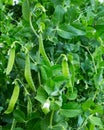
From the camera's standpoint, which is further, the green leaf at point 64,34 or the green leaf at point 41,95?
the green leaf at point 64,34

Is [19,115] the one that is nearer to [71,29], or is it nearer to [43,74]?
[43,74]

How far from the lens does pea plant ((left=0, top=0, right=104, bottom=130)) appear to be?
2.67 feet

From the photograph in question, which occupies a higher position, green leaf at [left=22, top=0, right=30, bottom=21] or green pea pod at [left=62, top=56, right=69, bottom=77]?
green leaf at [left=22, top=0, right=30, bottom=21]

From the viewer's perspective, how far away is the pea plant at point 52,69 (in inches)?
32.0

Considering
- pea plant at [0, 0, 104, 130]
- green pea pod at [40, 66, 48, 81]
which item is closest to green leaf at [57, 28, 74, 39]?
pea plant at [0, 0, 104, 130]

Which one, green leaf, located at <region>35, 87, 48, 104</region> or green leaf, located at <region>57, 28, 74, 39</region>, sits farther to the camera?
green leaf, located at <region>57, 28, 74, 39</region>

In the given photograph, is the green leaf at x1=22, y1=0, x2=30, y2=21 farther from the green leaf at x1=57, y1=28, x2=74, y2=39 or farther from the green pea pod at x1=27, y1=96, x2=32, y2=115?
the green pea pod at x1=27, y1=96, x2=32, y2=115

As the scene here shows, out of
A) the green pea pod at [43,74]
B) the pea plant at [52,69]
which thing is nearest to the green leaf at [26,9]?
the pea plant at [52,69]

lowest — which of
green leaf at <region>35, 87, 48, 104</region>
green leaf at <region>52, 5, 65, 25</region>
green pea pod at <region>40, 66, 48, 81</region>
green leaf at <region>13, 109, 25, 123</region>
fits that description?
green leaf at <region>13, 109, 25, 123</region>

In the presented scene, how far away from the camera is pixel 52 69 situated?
816 mm

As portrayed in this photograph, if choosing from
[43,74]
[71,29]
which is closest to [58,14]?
[71,29]

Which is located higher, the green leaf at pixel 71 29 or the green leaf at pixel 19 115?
the green leaf at pixel 71 29

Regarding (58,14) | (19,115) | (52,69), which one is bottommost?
(19,115)

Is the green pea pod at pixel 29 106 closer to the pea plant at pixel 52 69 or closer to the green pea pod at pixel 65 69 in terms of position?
the pea plant at pixel 52 69
